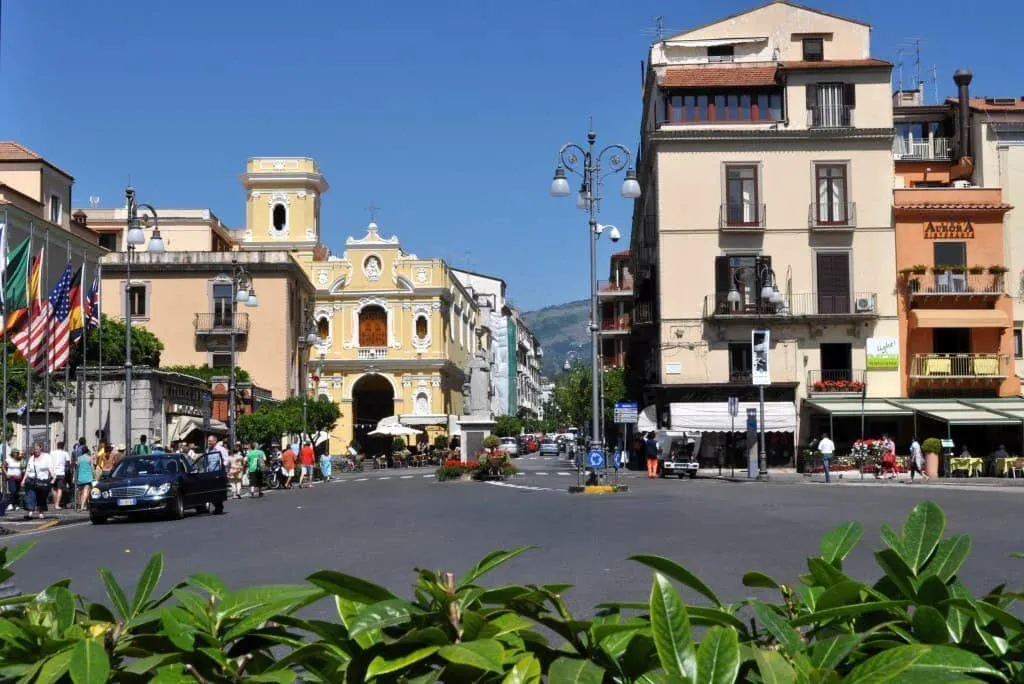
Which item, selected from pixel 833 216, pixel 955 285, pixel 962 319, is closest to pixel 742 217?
pixel 833 216

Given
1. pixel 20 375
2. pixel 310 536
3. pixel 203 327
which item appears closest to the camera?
pixel 310 536

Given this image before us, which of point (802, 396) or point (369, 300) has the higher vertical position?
point (369, 300)

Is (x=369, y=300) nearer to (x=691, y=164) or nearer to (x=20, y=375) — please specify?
(x=691, y=164)

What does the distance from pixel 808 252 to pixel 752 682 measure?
48088 mm

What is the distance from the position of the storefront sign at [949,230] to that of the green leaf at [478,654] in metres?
49.1

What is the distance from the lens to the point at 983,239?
47406 millimetres

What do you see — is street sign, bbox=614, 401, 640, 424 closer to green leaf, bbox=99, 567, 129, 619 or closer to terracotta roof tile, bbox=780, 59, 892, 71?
terracotta roof tile, bbox=780, 59, 892, 71

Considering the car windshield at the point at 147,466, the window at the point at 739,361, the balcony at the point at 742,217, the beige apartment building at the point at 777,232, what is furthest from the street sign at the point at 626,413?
the car windshield at the point at 147,466

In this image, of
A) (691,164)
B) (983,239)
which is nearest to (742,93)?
(691,164)

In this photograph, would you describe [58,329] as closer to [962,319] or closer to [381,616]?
[381,616]

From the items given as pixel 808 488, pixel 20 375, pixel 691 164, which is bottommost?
pixel 808 488

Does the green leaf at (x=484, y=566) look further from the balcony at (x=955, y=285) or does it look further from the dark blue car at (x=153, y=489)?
the balcony at (x=955, y=285)

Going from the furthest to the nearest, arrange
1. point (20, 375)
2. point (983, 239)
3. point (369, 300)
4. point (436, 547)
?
point (369, 300), point (983, 239), point (20, 375), point (436, 547)

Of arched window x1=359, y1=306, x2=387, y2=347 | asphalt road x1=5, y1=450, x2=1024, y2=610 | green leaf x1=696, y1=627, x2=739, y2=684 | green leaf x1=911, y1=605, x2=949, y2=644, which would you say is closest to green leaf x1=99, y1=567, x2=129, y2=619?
green leaf x1=696, y1=627, x2=739, y2=684
